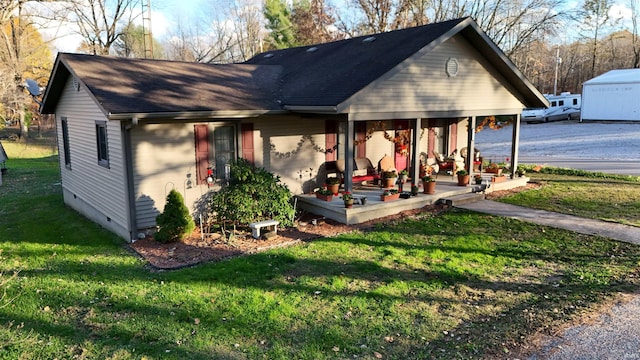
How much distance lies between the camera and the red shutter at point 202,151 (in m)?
10.4

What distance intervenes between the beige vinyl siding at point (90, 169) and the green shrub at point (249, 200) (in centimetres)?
202

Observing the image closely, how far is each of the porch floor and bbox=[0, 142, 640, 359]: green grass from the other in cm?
95

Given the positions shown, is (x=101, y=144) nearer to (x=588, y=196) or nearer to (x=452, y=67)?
(x=452, y=67)

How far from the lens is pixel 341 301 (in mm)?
6496

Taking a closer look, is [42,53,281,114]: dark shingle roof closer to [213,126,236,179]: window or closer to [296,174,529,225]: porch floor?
[213,126,236,179]: window

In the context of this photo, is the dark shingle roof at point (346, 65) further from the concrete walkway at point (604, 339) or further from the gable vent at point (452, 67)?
the concrete walkway at point (604, 339)

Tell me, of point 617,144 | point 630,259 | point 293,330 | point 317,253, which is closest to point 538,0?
point 617,144

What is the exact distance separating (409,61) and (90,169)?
27.5 ft

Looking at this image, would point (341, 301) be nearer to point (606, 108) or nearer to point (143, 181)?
point (143, 181)

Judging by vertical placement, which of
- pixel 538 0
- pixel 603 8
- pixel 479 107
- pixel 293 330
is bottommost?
pixel 293 330

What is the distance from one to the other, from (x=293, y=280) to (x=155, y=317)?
2153 millimetres

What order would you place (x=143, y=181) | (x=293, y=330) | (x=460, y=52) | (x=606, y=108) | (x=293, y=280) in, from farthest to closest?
(x=606, y=108) < (x=460, y=52) < (x=143, y=181) < (x=293, y=280) < (x=293, y=330)

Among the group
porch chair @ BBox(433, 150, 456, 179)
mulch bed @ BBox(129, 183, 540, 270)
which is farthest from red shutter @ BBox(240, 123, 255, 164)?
porch chair @ BBox(433, 150, 456, 179)

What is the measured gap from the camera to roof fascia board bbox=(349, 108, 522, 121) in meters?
10.8
